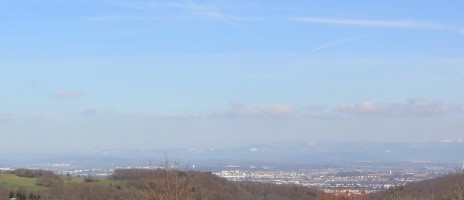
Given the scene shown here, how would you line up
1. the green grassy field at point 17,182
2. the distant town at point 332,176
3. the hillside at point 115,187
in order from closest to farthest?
the hillside at point 115,187
the green grassy field at point 17,182
the distant town at point 332,176

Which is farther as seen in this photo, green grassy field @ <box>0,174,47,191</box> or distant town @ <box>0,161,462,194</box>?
distant town @ <box>0,161,462,194</box>

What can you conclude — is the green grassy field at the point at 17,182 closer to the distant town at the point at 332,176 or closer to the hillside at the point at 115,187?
the hillside at the point at 115,187

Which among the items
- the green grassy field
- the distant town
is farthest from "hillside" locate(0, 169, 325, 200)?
the distant town

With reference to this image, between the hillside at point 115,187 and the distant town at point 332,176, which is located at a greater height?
the distant town at point 332,176

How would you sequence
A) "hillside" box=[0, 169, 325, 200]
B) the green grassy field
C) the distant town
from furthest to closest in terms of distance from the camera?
the distant town
the green grassy field
"hillside" box=[0, 169, 325, 200]

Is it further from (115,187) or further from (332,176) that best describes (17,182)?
(332,176)

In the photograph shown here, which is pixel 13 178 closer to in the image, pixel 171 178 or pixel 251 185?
pixel 251 185

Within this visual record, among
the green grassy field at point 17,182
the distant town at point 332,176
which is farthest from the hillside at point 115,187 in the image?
the distant town at point 332,176

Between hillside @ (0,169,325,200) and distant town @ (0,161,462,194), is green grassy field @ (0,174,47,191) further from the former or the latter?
distant town @ (0,161,462,194)

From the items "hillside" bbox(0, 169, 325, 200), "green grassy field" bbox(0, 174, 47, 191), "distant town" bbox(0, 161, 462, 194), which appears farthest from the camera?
"distant town" bbox(0, 161, 462, 194)
